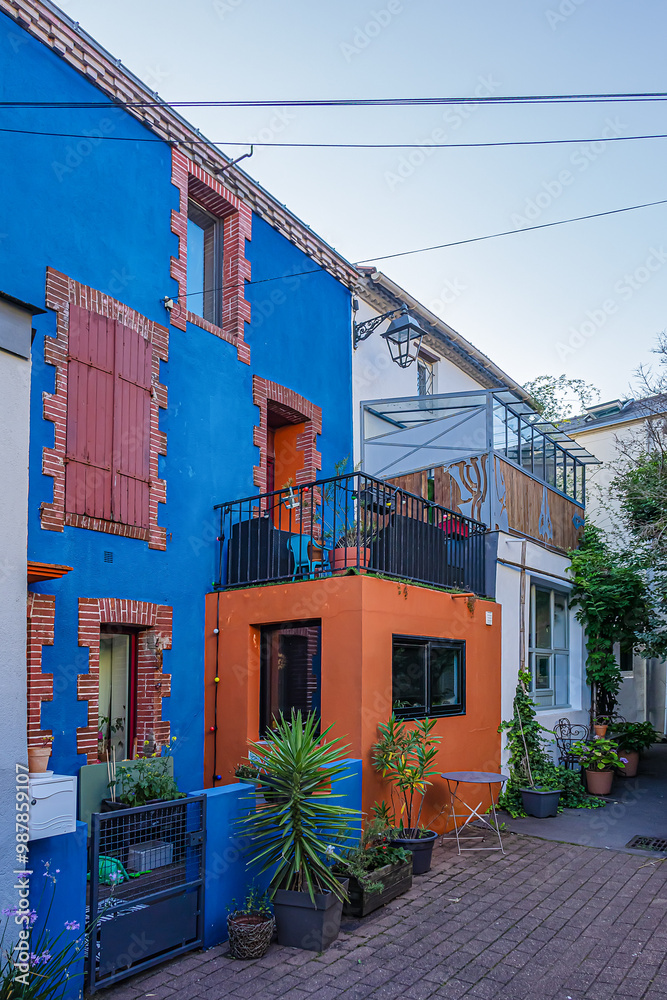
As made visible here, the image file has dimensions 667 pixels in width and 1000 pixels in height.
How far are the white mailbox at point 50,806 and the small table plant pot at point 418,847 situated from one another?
3447 mm

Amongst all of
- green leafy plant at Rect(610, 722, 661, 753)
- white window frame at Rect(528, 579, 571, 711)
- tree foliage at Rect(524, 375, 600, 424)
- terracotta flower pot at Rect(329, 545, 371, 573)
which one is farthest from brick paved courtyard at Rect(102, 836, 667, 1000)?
tree foliage at Rect(524, 375, 600, 424)

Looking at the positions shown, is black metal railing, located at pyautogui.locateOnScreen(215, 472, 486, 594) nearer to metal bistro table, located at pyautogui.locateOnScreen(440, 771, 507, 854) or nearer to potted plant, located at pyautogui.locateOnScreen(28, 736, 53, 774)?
metal bistro table, located at pyautogui.locateOnScreen(440, 771, 507, 854)

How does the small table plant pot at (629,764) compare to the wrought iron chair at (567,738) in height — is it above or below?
below

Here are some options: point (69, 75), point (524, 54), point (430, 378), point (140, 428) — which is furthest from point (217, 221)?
point (430, 378)

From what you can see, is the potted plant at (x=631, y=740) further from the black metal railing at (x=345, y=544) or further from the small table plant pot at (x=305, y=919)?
the small table plant pot at (x=305, y=919)

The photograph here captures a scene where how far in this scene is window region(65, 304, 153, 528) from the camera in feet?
22.5

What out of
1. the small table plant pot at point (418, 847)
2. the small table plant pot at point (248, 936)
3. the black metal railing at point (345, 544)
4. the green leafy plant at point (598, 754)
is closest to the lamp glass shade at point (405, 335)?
the black metal railing at point (345, 544)

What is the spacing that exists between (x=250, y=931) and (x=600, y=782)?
694 centimetres

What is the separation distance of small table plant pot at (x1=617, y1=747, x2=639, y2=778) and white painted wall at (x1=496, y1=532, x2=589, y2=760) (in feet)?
2.60

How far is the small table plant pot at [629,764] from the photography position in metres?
11.8

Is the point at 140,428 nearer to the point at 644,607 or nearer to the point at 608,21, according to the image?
the point at 608,21

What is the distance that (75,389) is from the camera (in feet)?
22.7

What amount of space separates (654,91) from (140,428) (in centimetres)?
539

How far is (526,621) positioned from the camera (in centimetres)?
1085
